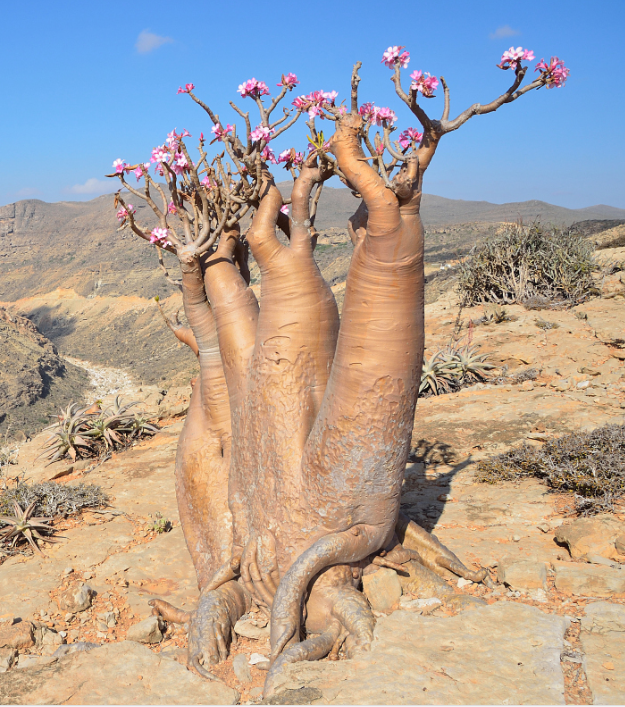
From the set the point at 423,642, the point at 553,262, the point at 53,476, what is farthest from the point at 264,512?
the point at 553,262

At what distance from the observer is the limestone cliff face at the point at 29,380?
70.9ft

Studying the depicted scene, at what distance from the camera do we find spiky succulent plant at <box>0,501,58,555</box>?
5746 mm

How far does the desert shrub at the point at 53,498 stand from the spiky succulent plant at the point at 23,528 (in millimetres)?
279

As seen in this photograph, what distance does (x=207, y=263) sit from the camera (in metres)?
4.50

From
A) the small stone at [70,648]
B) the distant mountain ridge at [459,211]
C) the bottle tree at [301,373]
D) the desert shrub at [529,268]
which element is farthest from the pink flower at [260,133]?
the distant mountain ridge at [459,211]

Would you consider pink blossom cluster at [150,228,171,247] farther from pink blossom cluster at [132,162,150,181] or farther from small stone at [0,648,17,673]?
A: small stone at [0,648,17,673]

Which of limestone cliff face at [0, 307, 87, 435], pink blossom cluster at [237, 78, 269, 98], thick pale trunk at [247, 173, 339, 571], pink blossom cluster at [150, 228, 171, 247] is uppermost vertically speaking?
pink blossom cluster at [237, 78, 269, 98]

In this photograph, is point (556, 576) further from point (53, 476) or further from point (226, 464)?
point (53, 476)

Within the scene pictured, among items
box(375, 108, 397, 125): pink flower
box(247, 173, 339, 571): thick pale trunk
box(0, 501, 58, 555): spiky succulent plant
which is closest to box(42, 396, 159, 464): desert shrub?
box(0, 501, 58, 555): spiky succulent plant

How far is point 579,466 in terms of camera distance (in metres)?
5.27

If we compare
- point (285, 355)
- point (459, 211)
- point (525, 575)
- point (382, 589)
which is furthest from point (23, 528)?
point (459, 211)

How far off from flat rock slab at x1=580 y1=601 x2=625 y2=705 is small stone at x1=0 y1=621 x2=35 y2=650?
347 centimetres

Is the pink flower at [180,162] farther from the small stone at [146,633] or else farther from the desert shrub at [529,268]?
the desert shrub at [529,268]

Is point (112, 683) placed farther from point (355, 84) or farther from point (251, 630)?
point (355, 84)
